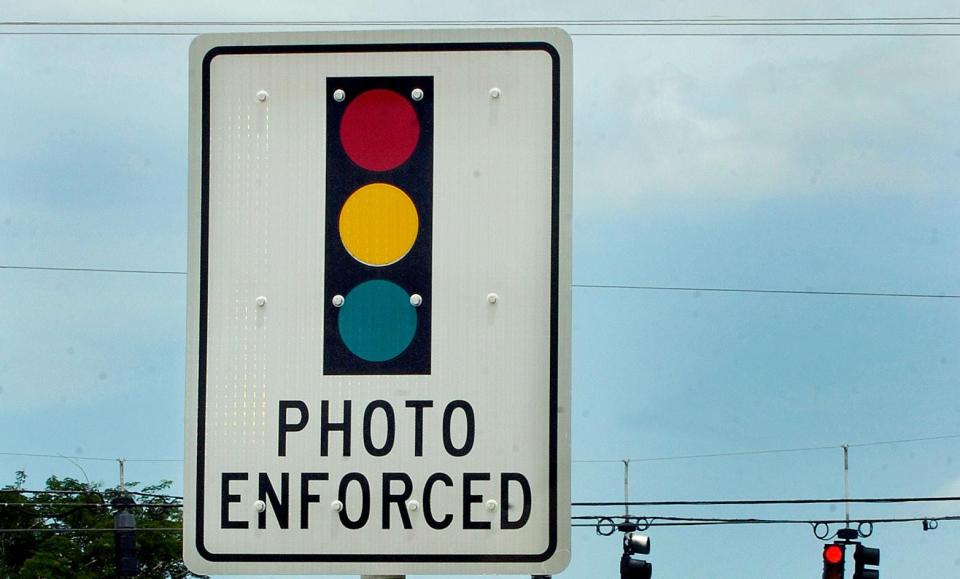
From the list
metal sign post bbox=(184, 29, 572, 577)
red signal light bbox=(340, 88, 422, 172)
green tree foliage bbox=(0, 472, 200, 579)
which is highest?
red signal light bbox=(340, 88, 422, 172)

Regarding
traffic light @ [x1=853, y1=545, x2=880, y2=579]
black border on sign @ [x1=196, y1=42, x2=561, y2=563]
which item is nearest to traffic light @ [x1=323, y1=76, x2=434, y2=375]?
black border on sign @ [x1=196, y1=42, x2=561, y2=563]

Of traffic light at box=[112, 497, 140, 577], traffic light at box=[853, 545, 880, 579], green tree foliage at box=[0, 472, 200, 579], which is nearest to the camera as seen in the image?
traffic light at box=[112, 497, 140, 577]

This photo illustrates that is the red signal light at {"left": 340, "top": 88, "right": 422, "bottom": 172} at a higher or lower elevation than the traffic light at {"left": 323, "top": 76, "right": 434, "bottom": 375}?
higher

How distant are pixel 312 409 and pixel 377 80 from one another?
1.66 ft

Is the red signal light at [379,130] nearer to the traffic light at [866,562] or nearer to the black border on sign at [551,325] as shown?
the black border on sign at [551,325]

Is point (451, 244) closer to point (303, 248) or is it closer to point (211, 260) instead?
point (303, 248)

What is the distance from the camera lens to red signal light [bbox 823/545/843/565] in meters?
25.2

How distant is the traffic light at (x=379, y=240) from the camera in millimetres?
2324

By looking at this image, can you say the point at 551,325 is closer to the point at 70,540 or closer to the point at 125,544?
the point at 125,544

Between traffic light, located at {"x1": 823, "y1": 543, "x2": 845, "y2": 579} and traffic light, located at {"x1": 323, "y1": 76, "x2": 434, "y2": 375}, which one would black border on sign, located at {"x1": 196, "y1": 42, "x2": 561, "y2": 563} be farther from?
traffic light, located at {"x1": 823, "y1": 543, "x2": 845, "y2": 579}

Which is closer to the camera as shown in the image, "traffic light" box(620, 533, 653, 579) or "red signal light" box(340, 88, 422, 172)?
"red signal light" box(340, 88, 422, 172)

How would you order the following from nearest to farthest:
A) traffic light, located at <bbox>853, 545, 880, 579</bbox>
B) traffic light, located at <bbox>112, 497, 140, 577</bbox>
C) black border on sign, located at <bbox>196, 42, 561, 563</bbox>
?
black border on sign, located at <bbox>196, 42, 561, 563</bbox>
traffic light, located at <bbox>112, 497, 140, 577</bbox>
traffic light, located at <bbox>853, 545, 880, 579</bbox>

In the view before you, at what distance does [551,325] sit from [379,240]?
0.28m

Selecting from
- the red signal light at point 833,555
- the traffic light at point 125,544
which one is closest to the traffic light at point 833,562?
the red signal light at point 833,555
